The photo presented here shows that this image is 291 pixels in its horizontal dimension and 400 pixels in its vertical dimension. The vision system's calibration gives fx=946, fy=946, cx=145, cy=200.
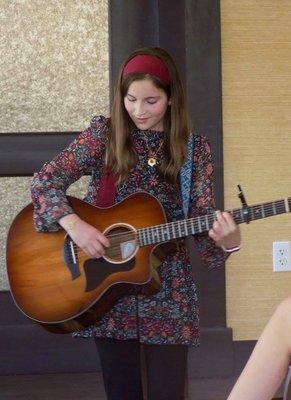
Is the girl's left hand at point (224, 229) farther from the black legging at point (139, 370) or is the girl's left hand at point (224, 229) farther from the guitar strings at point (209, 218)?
the black legging at point (139, 370)

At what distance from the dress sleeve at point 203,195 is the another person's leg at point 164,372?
272 millimetres

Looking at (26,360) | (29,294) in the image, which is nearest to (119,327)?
(29,294)

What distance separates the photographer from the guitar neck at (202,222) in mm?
2576

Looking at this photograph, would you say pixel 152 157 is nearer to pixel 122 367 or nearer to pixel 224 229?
pixel 224 229

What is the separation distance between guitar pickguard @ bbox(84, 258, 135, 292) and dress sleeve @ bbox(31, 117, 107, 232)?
152 millimetres

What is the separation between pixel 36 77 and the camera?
3.99 m

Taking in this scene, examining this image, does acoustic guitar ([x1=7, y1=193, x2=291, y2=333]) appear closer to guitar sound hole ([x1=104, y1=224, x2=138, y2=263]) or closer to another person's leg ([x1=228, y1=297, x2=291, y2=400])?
guitar sound hole ([x1=104, y1=224, x2=138, y2=263])

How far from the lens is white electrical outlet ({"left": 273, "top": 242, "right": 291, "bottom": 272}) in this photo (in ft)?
13.0

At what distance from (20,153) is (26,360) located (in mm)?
871

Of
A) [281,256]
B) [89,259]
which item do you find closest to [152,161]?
[89,259]

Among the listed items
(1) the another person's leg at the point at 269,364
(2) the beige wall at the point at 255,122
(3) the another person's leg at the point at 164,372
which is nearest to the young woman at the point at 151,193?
(3) the another person's leg at the point at 164,372

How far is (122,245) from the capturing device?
2.63 meters

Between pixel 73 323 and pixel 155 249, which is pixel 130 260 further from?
pixel 73 323

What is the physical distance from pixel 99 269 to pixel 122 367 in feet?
0.94
